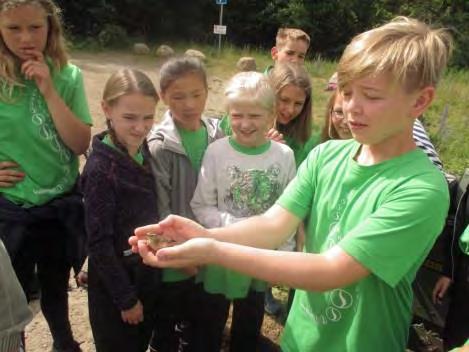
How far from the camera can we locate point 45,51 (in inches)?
92.0

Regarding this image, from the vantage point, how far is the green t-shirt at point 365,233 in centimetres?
133

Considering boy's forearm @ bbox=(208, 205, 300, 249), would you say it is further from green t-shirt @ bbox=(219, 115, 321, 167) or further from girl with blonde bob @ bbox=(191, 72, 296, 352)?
green t-shirt @ bbox=(219, 115, 321, 167)

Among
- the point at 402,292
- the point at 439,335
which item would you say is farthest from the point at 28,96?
the point at 439,335

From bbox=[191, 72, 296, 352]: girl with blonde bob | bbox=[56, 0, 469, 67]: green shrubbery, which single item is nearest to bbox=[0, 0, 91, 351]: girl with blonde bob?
bbox=[191, 72, 296, 352]: girl with blonde bob

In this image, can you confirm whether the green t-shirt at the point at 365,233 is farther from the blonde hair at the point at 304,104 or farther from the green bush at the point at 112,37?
the green bush at the point at 112,37

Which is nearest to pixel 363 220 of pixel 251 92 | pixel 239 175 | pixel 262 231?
pixel 262 231

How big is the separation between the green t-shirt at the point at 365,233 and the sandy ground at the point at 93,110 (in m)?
1.70

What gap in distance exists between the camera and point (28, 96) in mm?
2221

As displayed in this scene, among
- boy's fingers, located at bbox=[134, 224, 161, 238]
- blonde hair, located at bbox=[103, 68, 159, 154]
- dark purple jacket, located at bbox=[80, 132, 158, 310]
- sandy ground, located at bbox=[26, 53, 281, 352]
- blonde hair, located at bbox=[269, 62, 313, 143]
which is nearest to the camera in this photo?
boy's fingers, located at bbox=[134, 224, 161, 238]

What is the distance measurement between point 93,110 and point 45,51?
6.86 m

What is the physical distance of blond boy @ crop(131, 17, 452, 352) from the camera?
4.35 feet

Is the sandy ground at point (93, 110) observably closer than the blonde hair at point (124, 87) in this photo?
No

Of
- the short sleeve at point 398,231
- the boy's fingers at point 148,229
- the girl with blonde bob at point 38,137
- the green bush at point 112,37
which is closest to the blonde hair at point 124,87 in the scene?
the girl with blonde bob at point 38,137

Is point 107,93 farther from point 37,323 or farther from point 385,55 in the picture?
point 37,323
